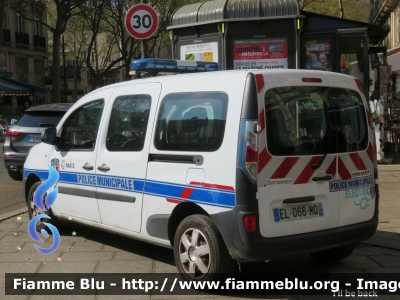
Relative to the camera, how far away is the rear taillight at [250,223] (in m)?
4.91

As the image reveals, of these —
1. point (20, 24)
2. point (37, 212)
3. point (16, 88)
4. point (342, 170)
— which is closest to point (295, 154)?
point (342, 170)

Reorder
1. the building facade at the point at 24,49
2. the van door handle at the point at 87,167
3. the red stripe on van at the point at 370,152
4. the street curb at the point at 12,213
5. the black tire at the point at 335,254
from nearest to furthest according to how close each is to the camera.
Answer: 1. the red stripe on van at the point at 370,152
2. the black tire at the point at 335,254
3. the van door handle at the point at 87,167
4. the street curb at the point at 12,213
5. the building facade at the point at 24,49

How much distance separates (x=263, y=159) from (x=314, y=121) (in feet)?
2.23

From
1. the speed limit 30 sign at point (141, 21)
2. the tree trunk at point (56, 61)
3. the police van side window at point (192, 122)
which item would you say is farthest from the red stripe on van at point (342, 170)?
the tree trunk at point (56, 61)

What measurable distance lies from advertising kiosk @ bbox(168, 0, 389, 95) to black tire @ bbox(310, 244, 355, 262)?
18.9ft

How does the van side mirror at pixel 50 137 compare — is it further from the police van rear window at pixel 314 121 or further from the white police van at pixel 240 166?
the police van rear window at pixel 314 121

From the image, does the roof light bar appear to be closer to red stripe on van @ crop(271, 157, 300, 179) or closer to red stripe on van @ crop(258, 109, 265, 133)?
red stripe on van @ crop(258, 109, 265, 133)

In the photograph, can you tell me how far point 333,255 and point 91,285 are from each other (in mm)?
2347

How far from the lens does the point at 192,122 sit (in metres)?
5.46

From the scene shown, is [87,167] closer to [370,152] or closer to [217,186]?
[217,186]

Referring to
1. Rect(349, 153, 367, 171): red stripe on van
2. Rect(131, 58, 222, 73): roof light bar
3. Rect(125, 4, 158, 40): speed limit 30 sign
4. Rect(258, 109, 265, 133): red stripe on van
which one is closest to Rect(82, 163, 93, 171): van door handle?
Rect(131, 58, 222, 73): roof light bar

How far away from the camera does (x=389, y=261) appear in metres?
6.36

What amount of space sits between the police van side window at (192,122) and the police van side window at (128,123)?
252 millimetres

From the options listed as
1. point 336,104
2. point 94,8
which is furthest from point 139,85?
point 94,8
